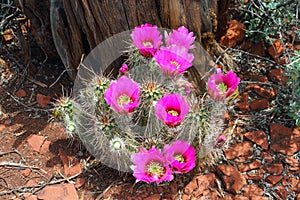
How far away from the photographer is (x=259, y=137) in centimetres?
233

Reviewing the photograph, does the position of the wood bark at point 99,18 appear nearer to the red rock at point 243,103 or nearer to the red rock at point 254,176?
the red rock at point 243,103

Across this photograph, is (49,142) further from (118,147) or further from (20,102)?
(118,147)

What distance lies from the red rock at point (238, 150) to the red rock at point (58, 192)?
0.81 m

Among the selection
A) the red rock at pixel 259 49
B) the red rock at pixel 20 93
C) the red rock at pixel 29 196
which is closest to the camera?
the red rock at pixel 29 196

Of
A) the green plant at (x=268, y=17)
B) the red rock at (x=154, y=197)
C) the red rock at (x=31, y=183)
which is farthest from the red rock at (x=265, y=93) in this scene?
the red rock at (x=31, y=183)

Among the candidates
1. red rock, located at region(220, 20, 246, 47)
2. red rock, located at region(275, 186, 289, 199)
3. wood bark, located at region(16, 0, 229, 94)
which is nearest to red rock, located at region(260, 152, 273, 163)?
red rock, located at region(275, 186, 289, 199)

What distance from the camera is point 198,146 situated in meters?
2.01

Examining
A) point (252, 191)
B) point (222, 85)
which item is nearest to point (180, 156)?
point (222, 85)

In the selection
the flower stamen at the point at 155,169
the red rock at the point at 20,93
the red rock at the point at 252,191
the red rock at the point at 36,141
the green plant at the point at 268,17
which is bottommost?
the red rock at the point at 252,191

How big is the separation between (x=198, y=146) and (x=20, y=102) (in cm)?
111

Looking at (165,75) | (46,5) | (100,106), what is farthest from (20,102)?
(165,75)

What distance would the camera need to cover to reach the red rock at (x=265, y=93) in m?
2.49

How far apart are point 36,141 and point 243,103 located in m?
1.17

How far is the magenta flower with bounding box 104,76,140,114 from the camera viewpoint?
1766 mm
